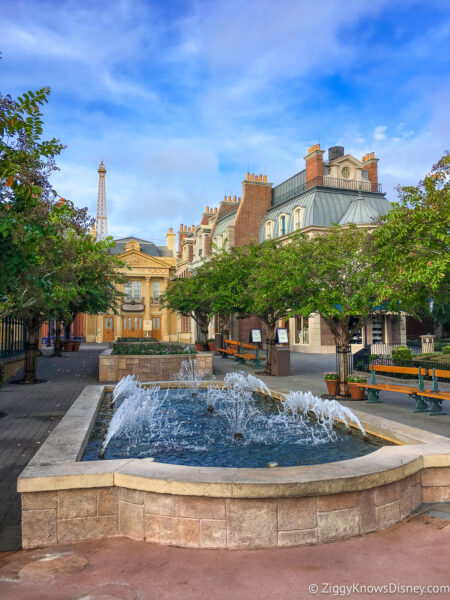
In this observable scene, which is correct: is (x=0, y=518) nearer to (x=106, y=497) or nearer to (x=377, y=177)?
(x=106, y=497)

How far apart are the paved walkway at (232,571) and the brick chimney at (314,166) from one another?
127 feet

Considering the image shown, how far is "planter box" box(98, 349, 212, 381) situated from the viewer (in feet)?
61.8

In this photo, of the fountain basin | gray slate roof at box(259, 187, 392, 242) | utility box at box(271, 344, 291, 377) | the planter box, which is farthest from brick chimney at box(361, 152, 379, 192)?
the fountain basin

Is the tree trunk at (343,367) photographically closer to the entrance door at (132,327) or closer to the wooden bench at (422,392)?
the wooden bench at (422,392)

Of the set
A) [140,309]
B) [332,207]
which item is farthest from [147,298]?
[332,207]

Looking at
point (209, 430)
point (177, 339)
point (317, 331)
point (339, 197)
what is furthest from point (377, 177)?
point (209, 430)

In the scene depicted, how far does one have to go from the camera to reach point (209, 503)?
4816mm

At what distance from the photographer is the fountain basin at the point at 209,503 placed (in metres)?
4.78

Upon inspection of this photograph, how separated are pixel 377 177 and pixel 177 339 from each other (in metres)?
32.0

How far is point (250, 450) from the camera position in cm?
791

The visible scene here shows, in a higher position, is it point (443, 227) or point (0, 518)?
point (443, 227)

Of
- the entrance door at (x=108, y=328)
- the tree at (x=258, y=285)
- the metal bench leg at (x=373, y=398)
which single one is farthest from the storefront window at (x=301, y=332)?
the entrance door at (x=108, y=328)

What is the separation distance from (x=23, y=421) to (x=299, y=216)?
32096 mm

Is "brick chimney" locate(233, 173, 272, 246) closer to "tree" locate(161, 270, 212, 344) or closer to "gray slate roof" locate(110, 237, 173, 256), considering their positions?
"tree" locate(161, 270, 212, 344)
